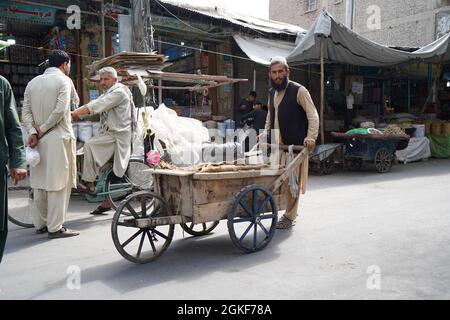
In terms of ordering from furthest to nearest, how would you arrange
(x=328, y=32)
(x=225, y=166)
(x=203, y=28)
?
(x=203, y=28) → (x=328, y=32) → (x=225, y=166)

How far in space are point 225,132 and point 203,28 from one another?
3257 mm

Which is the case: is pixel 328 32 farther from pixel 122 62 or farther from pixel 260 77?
pixel 122 62

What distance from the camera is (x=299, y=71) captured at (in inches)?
600

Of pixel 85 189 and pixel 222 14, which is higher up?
pixel 222 14

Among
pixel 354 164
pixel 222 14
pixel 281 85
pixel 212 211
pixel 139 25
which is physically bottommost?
pixel 354 164

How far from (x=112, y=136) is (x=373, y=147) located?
22.1 feet

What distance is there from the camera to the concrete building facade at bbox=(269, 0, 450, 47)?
18.9 metres

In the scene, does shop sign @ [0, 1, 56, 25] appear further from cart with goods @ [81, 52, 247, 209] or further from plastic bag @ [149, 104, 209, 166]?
plastic bag @ [149, 104, 209, 166]

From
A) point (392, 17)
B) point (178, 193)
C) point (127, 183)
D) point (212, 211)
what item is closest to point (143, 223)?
point (178, 193)

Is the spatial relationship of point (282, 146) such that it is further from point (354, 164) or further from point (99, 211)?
point (354, 164)

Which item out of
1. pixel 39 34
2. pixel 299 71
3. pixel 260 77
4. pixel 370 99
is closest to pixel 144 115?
pixel 39 34

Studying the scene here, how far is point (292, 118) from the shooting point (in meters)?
4.95

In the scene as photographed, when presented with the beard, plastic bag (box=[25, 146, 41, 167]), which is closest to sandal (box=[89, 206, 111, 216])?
plastic bag (box=[25, 146, 41, 167])

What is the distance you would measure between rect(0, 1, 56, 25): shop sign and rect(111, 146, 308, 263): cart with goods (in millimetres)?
6694
